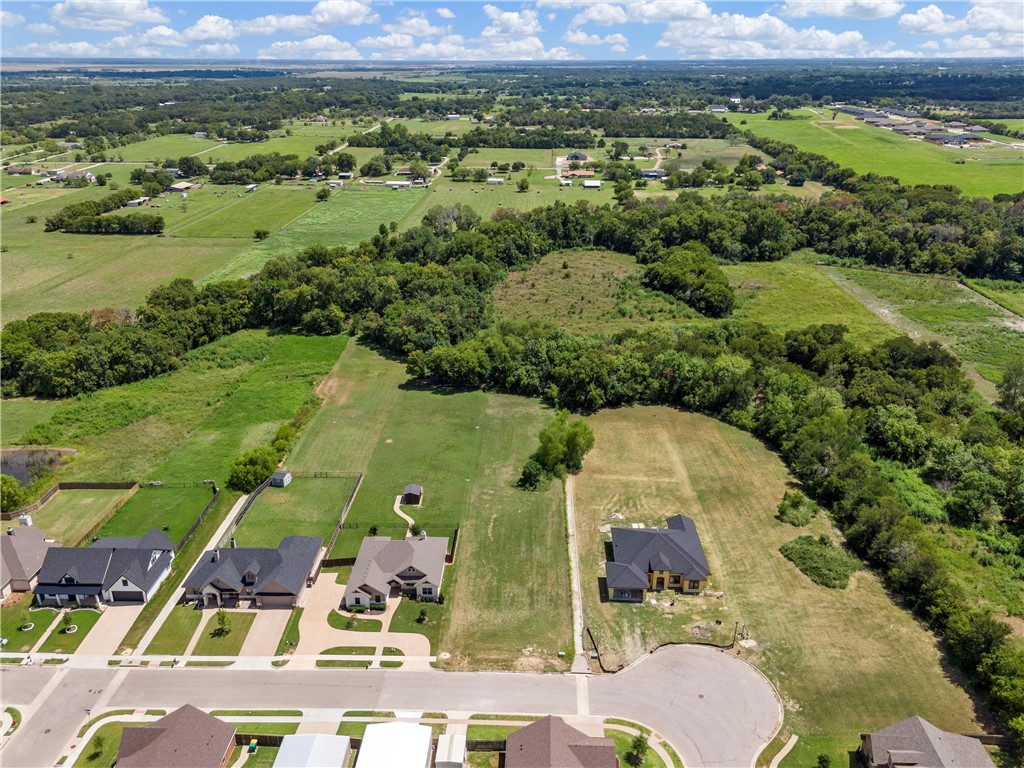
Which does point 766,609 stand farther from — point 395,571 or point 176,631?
point 176,631

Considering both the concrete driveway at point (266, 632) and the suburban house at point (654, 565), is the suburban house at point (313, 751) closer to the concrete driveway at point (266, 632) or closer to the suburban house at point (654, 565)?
the concrete driveway at point (266, 632)

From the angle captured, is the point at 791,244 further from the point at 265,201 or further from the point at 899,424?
the point at 265,201

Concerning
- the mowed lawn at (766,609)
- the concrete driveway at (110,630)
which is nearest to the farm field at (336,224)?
the concrete driveway at (110,630)

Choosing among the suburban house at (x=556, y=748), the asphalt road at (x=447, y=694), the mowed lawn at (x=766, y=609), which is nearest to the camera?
the suburban house at (x=556, y=748)

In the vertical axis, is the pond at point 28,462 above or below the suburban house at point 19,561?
below

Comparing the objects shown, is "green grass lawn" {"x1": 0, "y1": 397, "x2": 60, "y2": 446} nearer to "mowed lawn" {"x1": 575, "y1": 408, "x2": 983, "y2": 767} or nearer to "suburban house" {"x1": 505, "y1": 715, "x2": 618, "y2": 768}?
"mowed lawn" {"x1": 575, "y1": 408, "x2": 983, "y2": 767}

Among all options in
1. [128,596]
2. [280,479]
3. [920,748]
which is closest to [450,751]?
[920,748]
